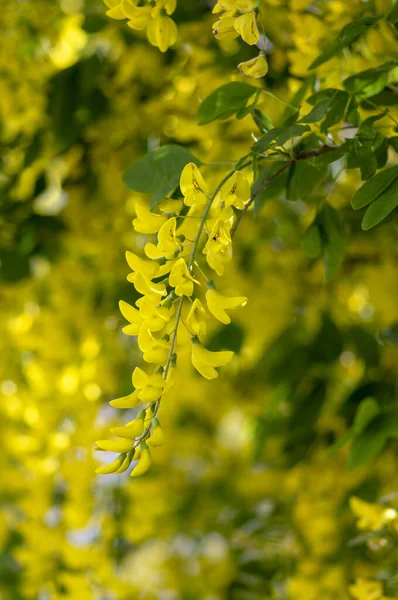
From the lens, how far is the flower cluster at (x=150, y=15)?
0.55 meters

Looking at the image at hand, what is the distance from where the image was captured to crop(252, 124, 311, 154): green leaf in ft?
1.58

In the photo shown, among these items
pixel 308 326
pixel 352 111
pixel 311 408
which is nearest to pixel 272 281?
pixel 308 326

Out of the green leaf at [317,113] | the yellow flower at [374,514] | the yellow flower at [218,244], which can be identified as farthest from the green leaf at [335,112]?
the yellow flower at [374,514]

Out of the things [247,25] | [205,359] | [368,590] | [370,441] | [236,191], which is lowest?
[368,590]

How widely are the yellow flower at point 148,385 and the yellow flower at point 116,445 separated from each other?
0.03 metres

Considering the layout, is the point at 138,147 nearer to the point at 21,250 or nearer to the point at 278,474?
the point at 21,250

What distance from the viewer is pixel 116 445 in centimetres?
48

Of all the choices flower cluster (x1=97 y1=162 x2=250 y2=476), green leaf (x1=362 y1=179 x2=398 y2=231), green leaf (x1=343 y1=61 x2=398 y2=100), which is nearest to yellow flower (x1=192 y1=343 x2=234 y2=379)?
flower cluster (x1=97 y1=162 x2=250 y2=476)

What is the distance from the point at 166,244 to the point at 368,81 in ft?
0.74

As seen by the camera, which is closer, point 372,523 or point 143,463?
point 143,463

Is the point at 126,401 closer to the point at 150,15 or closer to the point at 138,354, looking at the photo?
the point at 150,15

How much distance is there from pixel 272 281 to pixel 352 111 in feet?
2.15

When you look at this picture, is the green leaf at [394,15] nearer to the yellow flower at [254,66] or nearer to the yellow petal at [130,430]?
the yellow flower at [254,66]

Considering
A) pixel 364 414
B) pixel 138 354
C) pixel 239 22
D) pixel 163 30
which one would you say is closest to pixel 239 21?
pixel 239 22
